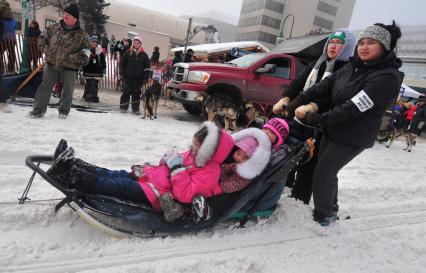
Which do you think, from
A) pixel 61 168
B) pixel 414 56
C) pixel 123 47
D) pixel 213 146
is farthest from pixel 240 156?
pixel 414 56

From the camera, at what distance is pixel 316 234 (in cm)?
315

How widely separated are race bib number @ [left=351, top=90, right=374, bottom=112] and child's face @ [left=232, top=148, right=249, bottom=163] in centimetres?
100

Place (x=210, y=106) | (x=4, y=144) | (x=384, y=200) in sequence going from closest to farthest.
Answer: (x=4, y=144) < (x=384, y=200) < (x=210, y=106)

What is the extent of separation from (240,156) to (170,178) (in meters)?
0.62

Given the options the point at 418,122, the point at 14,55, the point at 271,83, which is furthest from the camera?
the point at 418,122

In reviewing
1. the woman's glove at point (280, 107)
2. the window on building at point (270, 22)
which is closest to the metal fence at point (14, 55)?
the woman's glove at point (280, 107)

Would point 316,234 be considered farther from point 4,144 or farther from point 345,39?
point 4,144

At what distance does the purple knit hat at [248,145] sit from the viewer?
2688 millimetres

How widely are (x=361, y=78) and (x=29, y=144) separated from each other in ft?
13.2

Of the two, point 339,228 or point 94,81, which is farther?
point 94,81

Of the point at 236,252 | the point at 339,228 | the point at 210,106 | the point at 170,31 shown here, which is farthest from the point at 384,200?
the point at 170,31

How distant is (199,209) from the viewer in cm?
251

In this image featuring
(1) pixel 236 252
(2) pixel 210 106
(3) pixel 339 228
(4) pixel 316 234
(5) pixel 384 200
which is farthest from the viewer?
(2) pixel 210 106

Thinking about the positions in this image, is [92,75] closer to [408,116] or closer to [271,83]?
[271,83]
